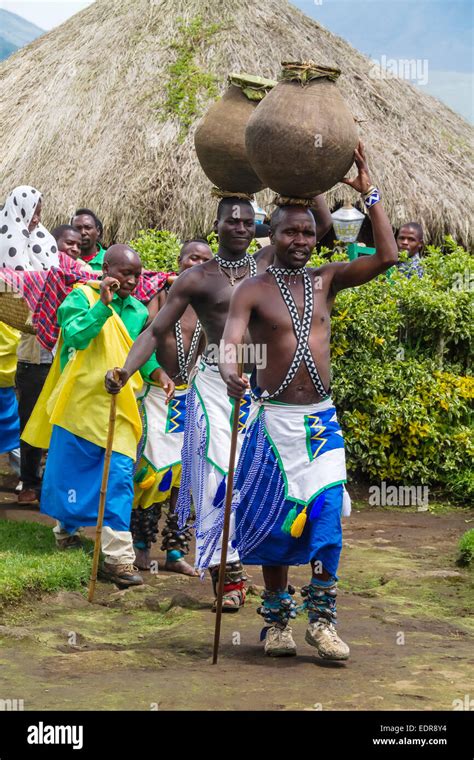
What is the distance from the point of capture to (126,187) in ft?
43.4

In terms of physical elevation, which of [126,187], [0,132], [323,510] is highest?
[0,132]

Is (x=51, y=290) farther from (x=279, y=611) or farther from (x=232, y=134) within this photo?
(x=279, y=611)

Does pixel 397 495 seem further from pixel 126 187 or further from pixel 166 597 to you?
pixel 126 187

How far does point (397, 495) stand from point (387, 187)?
5.48 m

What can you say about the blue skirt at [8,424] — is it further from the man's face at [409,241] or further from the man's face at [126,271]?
the man's face at [409,241]

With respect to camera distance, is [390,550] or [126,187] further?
[126,187]

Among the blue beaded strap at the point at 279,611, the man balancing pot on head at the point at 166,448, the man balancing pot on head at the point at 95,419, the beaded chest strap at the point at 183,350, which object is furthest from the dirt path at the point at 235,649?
the beaded chest strap at the point at 183,350

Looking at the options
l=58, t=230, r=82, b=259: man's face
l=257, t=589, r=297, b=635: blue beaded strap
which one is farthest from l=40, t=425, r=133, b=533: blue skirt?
l=58, t=230, r=82, b=259: man's face

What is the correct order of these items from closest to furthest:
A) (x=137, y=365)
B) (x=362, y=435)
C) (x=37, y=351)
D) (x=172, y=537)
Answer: (x=137, y=365)
(x=172, y=537)
(x=37, y=351)
(x=362, y=435)

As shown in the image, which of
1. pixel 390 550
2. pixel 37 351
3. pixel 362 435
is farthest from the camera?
pixel 362 435

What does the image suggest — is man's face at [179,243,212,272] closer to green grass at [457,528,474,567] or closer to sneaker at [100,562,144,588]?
sneaker at [100,562,144,588]

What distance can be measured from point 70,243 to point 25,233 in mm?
958

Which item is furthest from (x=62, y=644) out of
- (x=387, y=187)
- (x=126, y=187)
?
(x=387, y=187)

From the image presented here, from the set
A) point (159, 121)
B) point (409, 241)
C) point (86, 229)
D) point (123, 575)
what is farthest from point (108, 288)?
point (159, 121)
